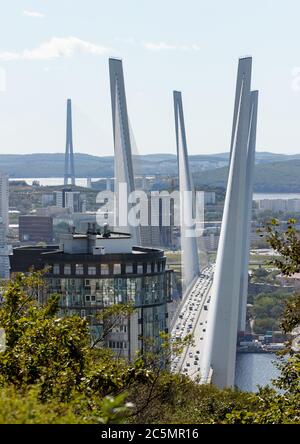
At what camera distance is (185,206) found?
88.9 feet

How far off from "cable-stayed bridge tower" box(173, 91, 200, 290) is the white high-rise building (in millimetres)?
12830

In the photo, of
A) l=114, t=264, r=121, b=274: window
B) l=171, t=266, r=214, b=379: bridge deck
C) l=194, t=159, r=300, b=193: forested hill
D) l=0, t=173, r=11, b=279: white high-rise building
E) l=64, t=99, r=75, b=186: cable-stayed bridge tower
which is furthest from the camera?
l=194, t=159, r=300, b=193: forested hill

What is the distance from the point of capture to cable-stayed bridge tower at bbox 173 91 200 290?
25.9 metres

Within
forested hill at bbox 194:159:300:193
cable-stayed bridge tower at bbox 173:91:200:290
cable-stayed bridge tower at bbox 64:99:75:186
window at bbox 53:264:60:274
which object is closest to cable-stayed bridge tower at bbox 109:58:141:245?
cable-stayed bridge tower at bbox 173:91:200:290

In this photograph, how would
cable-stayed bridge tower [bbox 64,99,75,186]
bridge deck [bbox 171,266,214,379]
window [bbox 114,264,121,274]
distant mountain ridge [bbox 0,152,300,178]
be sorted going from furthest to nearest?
1. distant mountain ridge [bbox 0,152,300,178]
2. cable-stayed bridge tower [bbox 64,99,75,186]
3. bridge deck [bbox 171,266,214,379]
4. window [bbox 114,264,121,274]

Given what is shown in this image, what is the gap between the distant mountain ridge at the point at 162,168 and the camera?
2710 inches

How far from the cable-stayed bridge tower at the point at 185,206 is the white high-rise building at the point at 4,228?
12830 mm

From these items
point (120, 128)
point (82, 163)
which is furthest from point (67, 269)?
point (82, 163)

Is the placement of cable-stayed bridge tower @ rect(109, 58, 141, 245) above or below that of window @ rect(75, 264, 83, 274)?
above

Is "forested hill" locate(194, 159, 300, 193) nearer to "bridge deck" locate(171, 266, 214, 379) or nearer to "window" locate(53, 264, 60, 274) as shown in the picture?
"bridge deck" locate(171, 266, 214, 379)

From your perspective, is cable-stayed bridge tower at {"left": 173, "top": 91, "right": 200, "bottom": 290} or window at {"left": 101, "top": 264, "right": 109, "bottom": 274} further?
cable-stayed bridge tower at {"left": 173, "top": 91, "right": 200, "bottom": 290}

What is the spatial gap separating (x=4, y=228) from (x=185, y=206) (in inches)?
971

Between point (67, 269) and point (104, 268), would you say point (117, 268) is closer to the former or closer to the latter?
point (104, 268)
